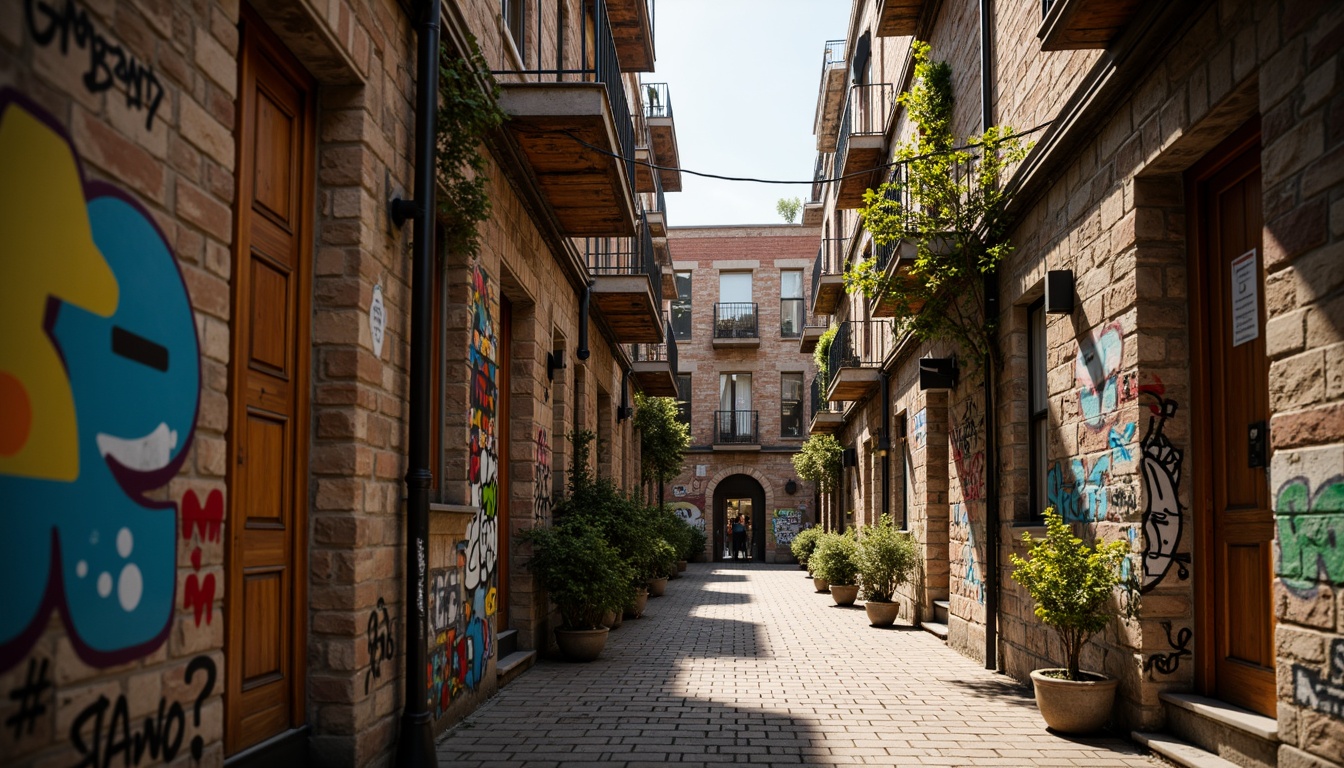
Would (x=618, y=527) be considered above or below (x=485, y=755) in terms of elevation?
above

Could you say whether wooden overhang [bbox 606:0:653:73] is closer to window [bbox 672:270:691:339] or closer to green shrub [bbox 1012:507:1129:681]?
green shrub [bbox 1012:507:1129:681]

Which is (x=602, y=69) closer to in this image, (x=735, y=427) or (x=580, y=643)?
(x=580, y=643)

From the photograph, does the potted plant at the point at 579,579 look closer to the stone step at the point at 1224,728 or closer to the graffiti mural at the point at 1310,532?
the stone step at the point at 1224,728

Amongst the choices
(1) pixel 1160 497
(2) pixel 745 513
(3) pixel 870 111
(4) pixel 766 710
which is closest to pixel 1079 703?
(1) pixel 1160 497

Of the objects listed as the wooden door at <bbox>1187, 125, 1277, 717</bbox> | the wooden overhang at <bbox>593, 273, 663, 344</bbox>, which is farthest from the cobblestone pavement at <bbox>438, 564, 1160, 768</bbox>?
the wooden overhang at <bbox>593, 273, 663, 344</bbox>

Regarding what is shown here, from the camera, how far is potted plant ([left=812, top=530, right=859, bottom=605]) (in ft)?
52.9

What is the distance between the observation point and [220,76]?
3.74 meters

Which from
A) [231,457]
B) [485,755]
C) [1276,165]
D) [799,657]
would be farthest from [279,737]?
[799,657]

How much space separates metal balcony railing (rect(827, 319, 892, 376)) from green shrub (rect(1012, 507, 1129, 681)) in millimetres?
9984

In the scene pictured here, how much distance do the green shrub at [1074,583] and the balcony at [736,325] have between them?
1067 inches

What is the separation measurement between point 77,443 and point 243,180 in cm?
184

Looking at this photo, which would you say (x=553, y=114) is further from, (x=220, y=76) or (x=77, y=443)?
(x=77, y=443)

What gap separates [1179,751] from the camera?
5.68 meters

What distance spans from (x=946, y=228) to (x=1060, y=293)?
2.26 m
